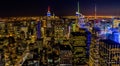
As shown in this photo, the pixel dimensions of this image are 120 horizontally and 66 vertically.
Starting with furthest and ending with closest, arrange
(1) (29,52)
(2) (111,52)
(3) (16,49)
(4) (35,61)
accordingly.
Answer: (3) (16,49) < (1) (29,52) < (4) (35,61) < (2) (111,52)

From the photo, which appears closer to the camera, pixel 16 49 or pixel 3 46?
pixel 3 46

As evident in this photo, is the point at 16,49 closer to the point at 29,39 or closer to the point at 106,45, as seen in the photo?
the point at 29,39

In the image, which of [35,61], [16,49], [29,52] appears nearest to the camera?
[35,61]

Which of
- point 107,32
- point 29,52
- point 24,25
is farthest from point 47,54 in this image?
point 107,32

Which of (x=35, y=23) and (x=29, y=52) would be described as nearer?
(x=29, y=52)

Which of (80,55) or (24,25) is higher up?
(24,25)

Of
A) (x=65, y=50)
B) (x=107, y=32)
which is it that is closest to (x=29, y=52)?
(x=65, y=50)

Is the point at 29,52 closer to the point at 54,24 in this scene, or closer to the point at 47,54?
the point at 47,54

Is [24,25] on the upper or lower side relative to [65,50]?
upper
